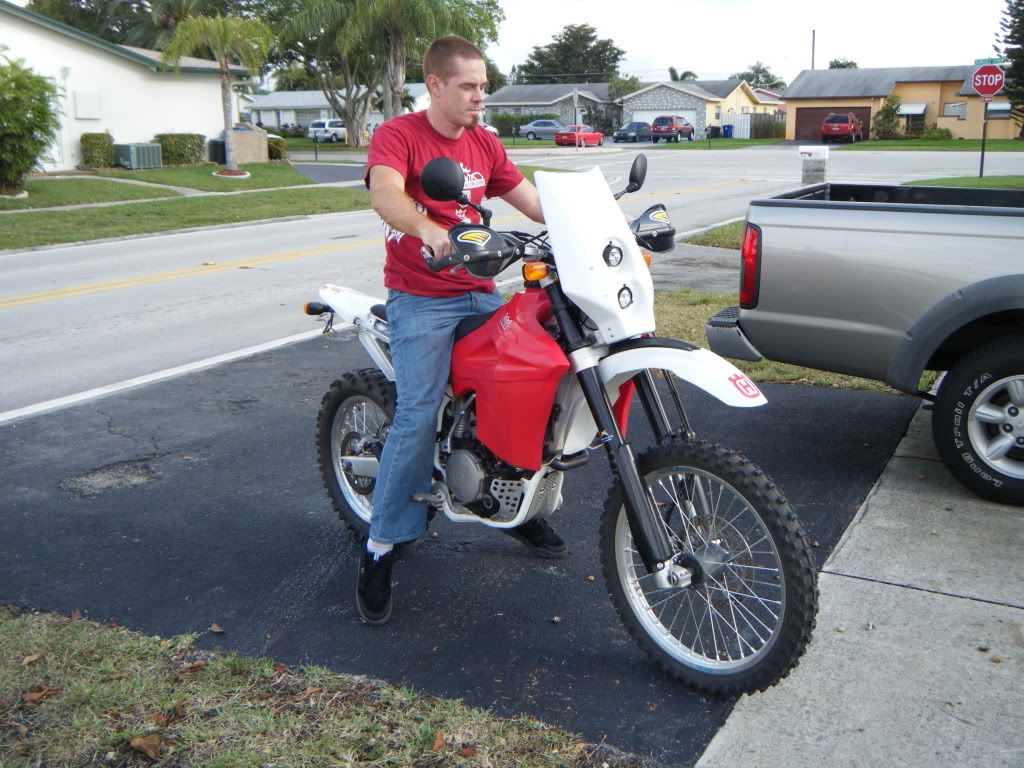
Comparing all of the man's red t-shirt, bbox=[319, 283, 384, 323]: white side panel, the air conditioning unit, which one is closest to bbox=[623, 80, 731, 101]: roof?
the air conditioning unit

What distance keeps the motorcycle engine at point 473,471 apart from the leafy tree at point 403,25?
4033 centimetres

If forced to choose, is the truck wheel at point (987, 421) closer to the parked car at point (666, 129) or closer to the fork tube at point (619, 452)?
the fork tube at point (619, 452)

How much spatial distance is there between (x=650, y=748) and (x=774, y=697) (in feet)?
1.77

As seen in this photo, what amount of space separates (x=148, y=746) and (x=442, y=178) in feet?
6.52

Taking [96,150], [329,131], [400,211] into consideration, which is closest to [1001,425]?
[400,211]

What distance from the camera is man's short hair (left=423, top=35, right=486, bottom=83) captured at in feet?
12.6

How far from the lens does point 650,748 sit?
327 centimetres

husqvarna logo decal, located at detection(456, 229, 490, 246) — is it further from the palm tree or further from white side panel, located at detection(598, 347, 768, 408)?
the palm tree

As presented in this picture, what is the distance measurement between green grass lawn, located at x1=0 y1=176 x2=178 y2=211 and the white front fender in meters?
22.0

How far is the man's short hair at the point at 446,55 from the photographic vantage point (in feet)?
12.6

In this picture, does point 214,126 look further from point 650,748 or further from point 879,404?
point 650,748

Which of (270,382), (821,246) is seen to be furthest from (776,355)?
(270,382)

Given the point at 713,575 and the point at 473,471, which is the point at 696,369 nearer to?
the point at 713,575

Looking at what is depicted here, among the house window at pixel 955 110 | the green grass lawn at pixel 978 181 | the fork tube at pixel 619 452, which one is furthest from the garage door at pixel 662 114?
the fork tube at pixel 619 452
